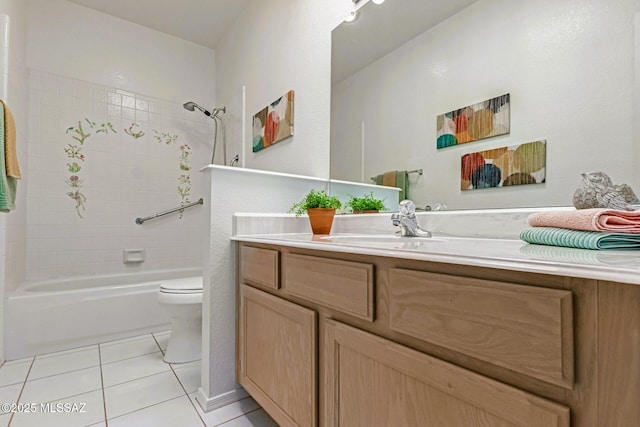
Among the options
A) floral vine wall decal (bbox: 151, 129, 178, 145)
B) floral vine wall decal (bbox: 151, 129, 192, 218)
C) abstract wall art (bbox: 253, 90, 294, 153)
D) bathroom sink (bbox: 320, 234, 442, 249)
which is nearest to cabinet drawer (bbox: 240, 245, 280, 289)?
bathroom sink (bbox: 320, 234, 442, 249)

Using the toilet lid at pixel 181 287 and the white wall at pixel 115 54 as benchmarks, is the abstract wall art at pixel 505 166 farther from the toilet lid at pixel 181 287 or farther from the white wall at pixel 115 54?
the white wall at pixel 115 54

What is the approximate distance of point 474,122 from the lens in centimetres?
110

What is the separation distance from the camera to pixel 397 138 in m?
1.40

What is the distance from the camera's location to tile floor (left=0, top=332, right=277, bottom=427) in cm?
129

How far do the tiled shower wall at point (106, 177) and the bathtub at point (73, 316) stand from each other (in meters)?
0.36

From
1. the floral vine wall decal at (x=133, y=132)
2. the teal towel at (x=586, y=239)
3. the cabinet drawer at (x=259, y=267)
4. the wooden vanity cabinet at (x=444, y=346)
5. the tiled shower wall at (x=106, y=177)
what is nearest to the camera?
the wooden vanity cabinet at (x=444, y=346)

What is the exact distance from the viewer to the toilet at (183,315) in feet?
5.76

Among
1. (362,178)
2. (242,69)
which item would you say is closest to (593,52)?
(362,178)

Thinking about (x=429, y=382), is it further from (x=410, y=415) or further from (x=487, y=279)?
(x=487, y=279)

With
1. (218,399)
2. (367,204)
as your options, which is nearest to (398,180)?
(367,204)

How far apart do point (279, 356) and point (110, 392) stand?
3.40 feet

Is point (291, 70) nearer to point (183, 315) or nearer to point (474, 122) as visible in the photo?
point (474, 122)

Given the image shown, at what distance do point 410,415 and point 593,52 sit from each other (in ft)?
3.47

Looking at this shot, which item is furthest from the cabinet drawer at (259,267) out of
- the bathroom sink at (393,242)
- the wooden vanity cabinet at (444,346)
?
the bathroom sink at (393,242)
